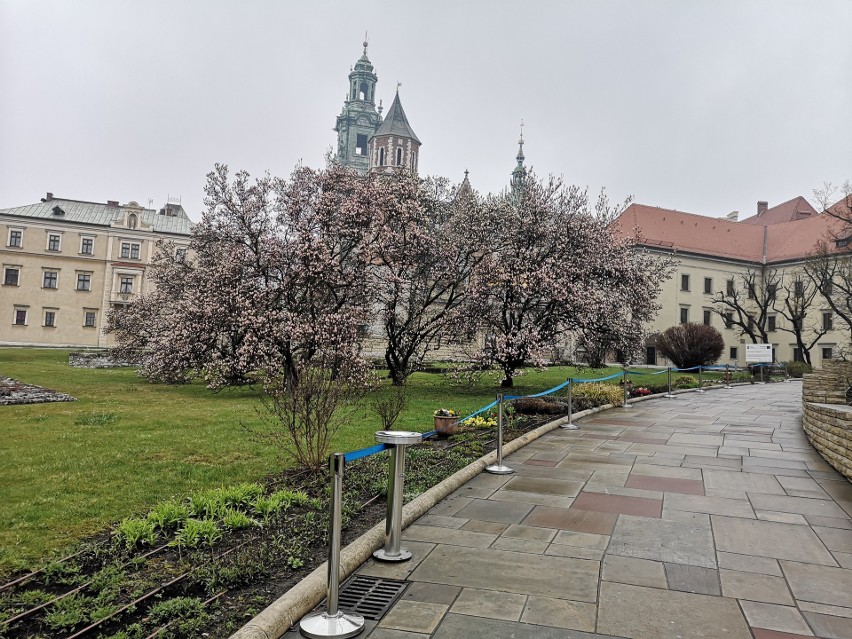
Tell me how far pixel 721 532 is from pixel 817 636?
2.11 m

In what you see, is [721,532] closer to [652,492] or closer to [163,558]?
[652,492]

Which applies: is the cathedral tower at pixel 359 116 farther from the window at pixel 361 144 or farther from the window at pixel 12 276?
the window at pixel 12 276

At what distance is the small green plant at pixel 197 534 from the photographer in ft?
15.7

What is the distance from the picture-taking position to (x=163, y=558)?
4586 mm

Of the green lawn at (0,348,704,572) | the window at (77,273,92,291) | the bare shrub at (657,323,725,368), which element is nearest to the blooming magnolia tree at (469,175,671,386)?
the green lawn at (0,348,704,572)

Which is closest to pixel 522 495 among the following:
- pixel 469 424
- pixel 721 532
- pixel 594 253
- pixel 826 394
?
pixel 721 532

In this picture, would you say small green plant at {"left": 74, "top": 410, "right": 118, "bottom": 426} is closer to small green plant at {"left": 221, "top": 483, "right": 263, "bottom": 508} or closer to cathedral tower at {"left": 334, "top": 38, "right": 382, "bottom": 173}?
small green plant at {"left": 221, "top": 483, "right": 263, "bottom": 508}

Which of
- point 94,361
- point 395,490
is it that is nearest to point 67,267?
point 94,361

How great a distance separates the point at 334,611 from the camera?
12.2 ft

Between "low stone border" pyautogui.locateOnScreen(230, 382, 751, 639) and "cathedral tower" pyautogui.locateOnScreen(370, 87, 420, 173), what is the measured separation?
263 feet

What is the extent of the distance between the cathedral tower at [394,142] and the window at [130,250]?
34.0m

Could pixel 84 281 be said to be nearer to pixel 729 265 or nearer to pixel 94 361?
pixel 94 361

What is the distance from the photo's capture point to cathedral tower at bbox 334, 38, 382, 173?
102 metres

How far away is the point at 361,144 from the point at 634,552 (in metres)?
104
